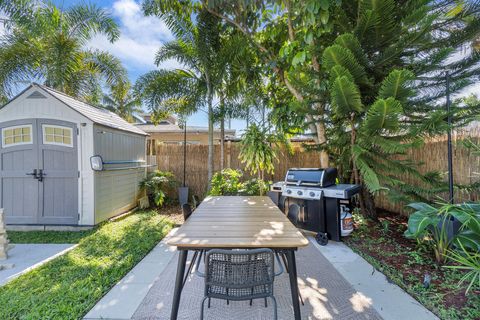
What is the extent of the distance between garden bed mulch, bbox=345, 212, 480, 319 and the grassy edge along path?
342 cm

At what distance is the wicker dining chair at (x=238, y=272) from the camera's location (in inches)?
65.4

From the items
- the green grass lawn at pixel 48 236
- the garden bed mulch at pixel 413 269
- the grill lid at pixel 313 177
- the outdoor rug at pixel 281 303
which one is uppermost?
the grill lid at pixel 313 177

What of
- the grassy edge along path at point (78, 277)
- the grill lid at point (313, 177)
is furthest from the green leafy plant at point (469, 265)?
the grassy edge along path at point (78, 277)

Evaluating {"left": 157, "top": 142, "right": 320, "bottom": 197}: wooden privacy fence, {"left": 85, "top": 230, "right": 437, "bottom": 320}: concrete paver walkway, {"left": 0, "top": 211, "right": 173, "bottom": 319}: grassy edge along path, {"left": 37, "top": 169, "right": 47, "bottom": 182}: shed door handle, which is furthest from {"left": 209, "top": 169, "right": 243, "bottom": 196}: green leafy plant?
{"left": 37, "top": 169, "right": 47, "bottom": 182}: shed door handle

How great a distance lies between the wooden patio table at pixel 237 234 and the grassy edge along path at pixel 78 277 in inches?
51.3

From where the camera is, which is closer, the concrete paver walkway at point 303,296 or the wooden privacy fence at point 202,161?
the concrete paver walkway at point 303,296

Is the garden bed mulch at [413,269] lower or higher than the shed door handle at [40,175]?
lower

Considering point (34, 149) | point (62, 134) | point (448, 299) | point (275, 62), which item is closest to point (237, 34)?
point (275, 62)

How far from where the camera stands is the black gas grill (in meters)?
3.82

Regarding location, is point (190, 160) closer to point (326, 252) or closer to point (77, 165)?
point (77, 165)

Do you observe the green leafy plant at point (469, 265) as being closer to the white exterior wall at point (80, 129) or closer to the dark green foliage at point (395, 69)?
the dark green foliage at point (395, 69)

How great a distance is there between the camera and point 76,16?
21.6 feet

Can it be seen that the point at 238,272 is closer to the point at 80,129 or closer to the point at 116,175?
the point at 80,129

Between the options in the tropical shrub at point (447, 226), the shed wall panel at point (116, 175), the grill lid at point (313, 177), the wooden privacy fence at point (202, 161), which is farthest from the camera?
the wooden privacy fence at point (202, 161)
